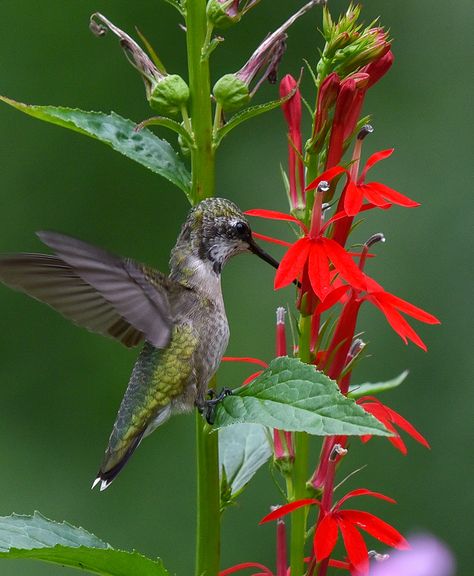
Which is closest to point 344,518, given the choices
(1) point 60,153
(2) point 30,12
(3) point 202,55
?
(3) point 202,55

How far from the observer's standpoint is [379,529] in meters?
1.17

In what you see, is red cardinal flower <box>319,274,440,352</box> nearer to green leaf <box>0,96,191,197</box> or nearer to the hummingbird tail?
green leaf <box>0,96,191,197</box>

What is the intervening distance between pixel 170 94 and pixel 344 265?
26 cm

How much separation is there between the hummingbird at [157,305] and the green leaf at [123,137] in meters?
0.05

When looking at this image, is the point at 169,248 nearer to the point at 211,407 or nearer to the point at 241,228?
the point at 241,228

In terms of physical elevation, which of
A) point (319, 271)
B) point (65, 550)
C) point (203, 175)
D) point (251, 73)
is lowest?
point (65, 550)

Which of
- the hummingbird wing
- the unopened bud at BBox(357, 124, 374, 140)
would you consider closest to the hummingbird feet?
the hummingbird wing

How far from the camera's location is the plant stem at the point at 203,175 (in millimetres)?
1187

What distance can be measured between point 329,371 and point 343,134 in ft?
0.85

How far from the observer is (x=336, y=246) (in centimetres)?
116

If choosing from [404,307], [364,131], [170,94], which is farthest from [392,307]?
[170,94]

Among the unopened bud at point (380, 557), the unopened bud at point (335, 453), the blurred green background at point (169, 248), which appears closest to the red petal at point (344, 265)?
the unopened bud at point (335, 453)

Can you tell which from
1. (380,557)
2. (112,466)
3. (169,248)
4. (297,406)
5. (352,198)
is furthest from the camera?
(169,248)

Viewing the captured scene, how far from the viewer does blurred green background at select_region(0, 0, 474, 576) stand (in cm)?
250
